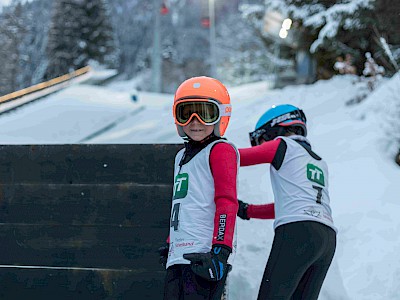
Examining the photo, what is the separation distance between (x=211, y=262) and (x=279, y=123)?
144cm

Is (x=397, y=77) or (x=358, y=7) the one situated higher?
(x=358, y=7)

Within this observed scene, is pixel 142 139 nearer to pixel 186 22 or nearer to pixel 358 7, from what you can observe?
pixel 358 7

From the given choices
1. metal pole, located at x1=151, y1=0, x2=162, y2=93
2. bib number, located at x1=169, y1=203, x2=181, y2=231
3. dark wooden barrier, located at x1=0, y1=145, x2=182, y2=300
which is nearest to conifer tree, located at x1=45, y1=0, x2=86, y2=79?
metal pole, located at x1=151, y1=0, x2=162, y2=93

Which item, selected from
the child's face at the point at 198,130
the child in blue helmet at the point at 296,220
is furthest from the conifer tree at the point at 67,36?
the child's face at the point at 198,130

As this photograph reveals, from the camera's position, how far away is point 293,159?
3.55 m

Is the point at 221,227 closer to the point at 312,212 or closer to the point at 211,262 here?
the point at 211,262

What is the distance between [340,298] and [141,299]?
1.73 metres

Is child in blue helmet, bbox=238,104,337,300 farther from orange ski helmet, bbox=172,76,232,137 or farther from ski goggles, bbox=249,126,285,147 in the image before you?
orange ski helmet, bbox=172,76,232,137

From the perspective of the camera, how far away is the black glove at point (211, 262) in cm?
268

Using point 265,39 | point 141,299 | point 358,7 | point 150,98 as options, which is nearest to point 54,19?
point 150,98

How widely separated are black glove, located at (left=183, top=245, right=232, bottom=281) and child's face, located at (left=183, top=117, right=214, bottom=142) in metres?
0.68

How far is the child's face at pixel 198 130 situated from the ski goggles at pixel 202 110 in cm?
3

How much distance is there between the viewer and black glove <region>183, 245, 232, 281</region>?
2676 millimetres

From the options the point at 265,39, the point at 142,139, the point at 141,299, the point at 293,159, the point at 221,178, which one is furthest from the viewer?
the point at 265,39
